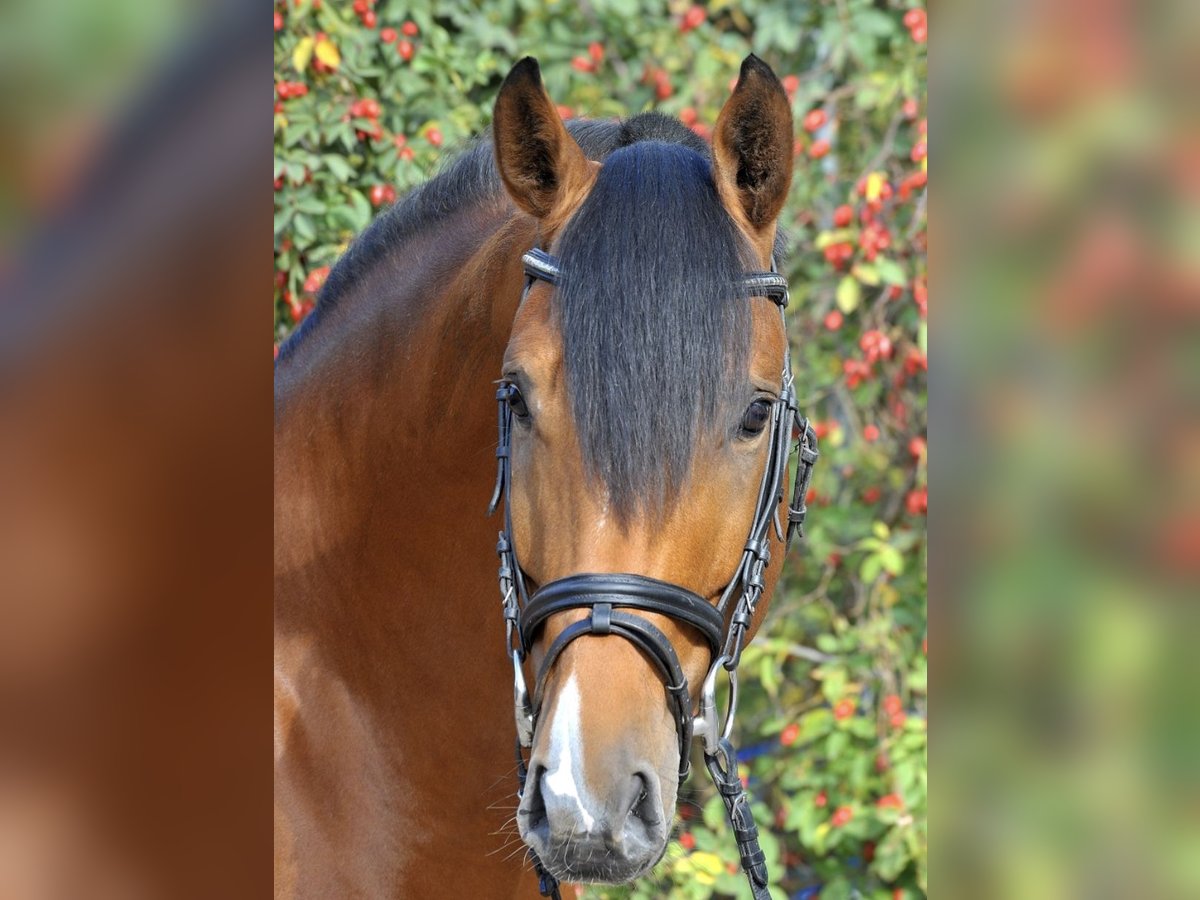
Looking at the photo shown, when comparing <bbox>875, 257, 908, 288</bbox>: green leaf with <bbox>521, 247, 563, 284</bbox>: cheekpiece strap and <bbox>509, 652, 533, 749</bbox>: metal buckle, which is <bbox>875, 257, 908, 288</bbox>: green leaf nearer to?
<bbox>521, 247, 563, 284</bbox>: cheekpiece strap

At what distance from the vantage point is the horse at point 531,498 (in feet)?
4.79

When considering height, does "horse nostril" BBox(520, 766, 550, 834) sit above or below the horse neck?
below

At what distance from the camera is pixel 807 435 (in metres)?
2.04

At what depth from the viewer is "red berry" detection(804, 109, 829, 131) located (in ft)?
13.3

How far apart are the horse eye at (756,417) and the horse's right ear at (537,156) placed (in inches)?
16.1

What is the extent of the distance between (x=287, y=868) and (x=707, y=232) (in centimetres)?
132

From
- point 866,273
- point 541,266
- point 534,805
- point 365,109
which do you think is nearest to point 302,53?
point 365,109

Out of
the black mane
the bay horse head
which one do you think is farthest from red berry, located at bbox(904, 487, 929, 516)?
the black mane

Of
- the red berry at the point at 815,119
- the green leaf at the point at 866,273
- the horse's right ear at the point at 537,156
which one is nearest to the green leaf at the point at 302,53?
the red berry at the point at 815,119

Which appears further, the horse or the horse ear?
the horse ear

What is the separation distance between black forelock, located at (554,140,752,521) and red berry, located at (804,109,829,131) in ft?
8.47

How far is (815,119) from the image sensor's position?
13.4ft
